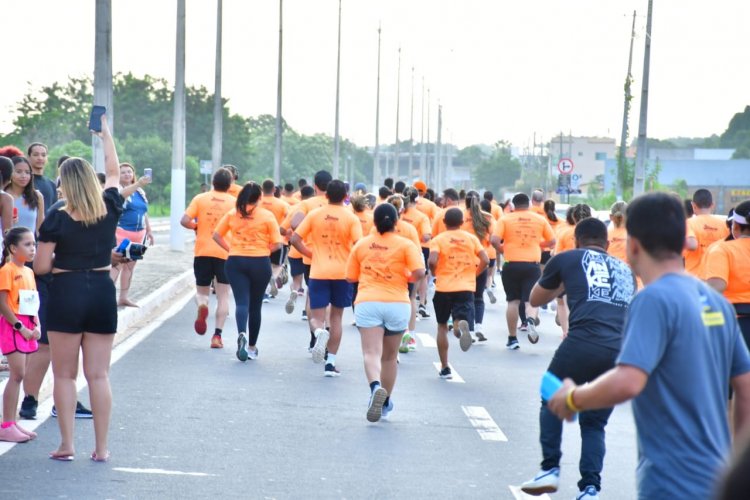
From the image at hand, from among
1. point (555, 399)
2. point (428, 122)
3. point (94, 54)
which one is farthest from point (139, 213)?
point (428, 122)

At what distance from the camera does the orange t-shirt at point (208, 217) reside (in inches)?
591

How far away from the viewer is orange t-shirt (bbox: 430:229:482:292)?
1338 cm

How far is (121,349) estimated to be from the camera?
1418 centimetres

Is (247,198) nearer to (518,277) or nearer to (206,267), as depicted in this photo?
(206,267)

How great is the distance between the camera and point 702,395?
14.3ft

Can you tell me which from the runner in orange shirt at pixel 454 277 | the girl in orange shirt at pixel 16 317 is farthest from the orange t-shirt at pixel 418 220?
the girl in orange shirt at pixel 16 317

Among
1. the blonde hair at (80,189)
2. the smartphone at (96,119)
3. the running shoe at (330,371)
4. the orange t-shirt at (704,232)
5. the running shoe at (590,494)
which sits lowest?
the running shoe at (330,371)

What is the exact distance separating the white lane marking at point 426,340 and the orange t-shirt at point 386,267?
553 centimetres

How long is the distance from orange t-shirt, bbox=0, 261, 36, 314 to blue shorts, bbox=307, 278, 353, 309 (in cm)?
456

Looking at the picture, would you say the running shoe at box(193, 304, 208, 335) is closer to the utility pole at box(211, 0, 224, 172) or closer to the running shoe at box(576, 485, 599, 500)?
the running shoe at box(576, 485, 599, 500)

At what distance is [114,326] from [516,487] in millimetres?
2625

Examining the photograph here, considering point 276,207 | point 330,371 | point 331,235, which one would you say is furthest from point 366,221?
point 276,207

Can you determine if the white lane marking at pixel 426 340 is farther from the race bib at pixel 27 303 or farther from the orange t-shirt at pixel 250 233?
the race bib at pixel 27 303

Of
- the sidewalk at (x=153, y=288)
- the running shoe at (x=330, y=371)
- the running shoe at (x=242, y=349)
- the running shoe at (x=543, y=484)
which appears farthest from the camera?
the sidewalk at (x=153, y=288)
